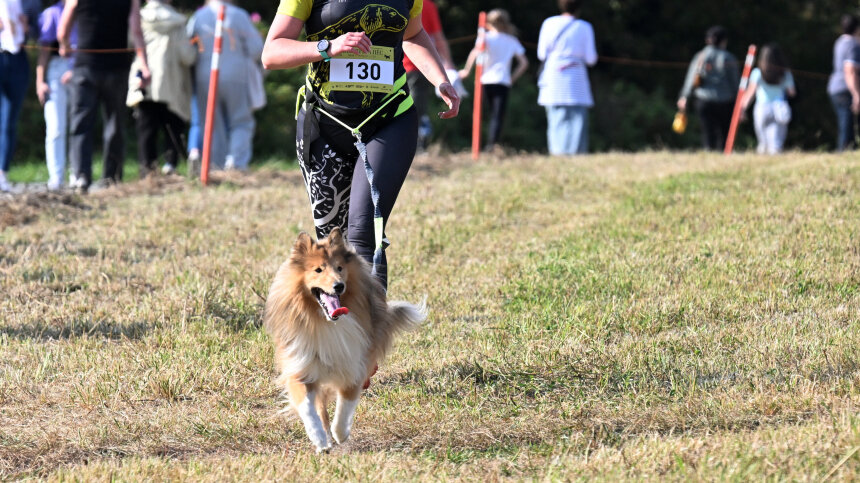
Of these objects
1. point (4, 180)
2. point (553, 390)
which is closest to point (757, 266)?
point (553, 390)

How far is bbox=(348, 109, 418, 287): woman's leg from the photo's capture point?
4.86 metres

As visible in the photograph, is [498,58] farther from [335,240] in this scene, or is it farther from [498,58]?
[335,240]

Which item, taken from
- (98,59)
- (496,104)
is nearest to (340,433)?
(98,59)

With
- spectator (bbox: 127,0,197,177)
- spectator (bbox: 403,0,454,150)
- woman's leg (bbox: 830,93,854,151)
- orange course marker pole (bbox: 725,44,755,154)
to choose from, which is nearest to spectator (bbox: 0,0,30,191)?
spectator (bbox: 127,0,197,177)

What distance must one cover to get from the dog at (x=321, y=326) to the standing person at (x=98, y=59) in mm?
6709

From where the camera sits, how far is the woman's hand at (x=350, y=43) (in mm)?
4590

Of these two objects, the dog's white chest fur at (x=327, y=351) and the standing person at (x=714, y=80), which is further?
the standing person at (x=714, y=80)

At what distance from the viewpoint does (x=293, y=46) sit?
4.75m

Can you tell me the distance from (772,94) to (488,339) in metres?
10.2

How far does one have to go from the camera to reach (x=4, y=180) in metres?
10.9

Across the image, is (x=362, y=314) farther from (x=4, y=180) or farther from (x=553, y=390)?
(x=4, y=180)

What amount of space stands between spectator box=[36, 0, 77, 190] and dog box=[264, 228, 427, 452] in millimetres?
7074

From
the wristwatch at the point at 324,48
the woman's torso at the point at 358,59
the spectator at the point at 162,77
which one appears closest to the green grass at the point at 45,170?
the spectator at the point at 162,77

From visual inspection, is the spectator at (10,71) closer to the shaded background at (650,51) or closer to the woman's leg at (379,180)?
the woman's leg at (379,180)
